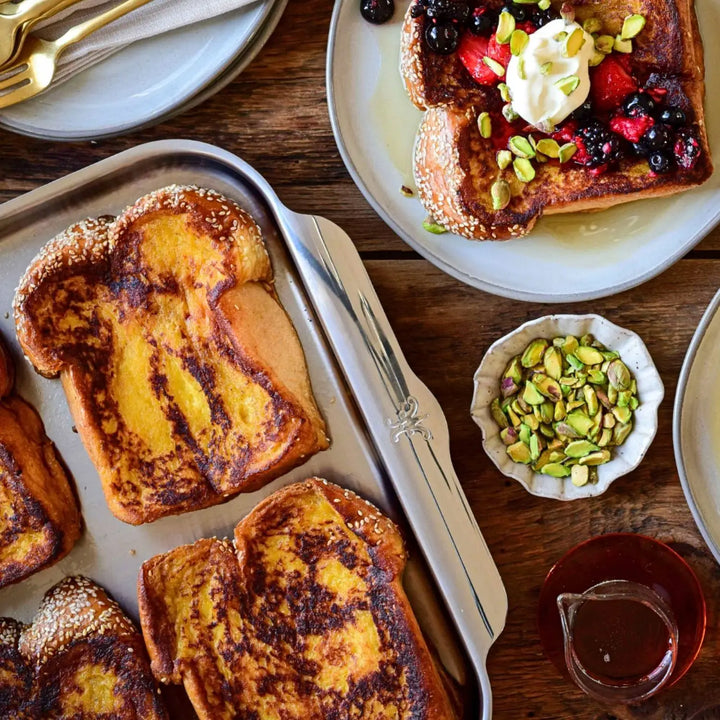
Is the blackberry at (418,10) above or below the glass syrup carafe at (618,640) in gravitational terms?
above

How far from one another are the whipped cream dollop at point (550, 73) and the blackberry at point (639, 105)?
9cm

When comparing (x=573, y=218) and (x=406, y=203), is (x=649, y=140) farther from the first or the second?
(x=406, y=203)

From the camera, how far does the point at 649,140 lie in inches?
74.9

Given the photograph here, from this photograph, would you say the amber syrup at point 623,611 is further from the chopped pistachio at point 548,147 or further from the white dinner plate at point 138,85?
the white dinner plate at point 138,85

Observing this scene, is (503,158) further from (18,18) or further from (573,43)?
(18,18)

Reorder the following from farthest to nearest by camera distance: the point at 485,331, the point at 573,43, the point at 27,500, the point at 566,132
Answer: the point at 485,331
the point at 27,500
the point at 566,132
the point at 573,43

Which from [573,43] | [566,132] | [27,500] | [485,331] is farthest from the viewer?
[485,331]

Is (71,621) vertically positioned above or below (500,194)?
below

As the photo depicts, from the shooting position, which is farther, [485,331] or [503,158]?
[485,331]

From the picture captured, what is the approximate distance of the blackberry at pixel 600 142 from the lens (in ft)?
6.31

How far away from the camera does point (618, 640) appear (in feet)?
6.68

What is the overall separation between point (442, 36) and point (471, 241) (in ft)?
1.47

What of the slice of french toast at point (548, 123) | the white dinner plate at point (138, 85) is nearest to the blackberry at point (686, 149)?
the slice of french toast at point (548, 123)

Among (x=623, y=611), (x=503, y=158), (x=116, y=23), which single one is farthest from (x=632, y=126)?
(x=116, y=23)
